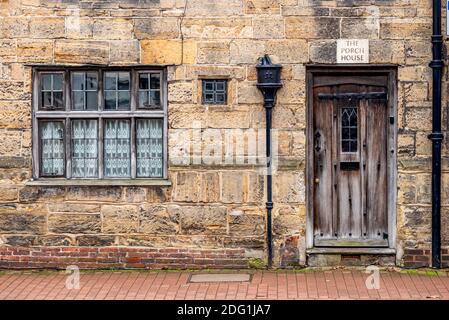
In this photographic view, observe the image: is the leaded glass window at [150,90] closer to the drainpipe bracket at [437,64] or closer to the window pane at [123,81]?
the window pane at [123,81]

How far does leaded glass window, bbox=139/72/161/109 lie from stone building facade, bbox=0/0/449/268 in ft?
0.34

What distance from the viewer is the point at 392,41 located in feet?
36.8

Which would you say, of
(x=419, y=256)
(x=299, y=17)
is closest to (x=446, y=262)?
→ (x=419, y=256)

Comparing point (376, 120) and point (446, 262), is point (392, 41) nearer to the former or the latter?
point (376, 120)

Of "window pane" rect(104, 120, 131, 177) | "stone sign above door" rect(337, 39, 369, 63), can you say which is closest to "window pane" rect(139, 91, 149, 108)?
"window pane" rect(104, 120, 131, 177)

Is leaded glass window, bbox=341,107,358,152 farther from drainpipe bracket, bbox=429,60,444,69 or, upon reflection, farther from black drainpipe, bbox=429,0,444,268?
drainpipe bracket, bbox=429,60,444,69

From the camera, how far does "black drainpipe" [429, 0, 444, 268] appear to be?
11.1 meters

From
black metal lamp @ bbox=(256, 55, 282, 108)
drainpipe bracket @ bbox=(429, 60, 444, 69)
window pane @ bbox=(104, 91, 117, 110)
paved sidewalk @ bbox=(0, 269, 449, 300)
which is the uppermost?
drainpipe bracket @ bbox=(429, 60, 444, 69)

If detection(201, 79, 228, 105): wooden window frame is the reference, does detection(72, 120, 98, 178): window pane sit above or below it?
below

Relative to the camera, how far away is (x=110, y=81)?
11.5m

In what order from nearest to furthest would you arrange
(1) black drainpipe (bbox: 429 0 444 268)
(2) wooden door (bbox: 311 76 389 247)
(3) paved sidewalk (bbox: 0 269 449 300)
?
(3) paved sidewalk (bbox: 0 269 449 300), (1) black drainpipe (bbox: 429 0 444 268), (2) wooden door (bbox: 311 76 389 247)

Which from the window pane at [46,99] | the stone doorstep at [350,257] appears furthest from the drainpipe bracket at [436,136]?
the window pane at [46,99]

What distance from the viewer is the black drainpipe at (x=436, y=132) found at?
1109cm

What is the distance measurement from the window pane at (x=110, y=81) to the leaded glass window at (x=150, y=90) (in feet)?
1.15
